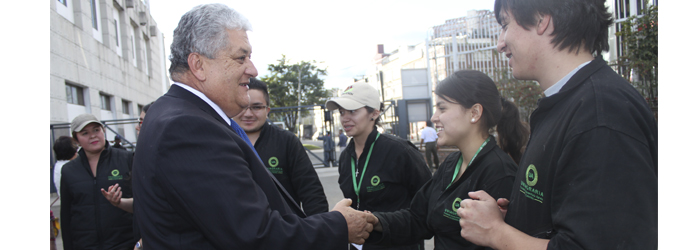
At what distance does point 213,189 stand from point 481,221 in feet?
3.18

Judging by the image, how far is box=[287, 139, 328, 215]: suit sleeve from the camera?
3.21 m

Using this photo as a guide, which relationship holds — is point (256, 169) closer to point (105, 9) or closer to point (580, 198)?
point (580, 198)

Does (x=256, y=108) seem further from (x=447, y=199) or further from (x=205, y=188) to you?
(x=205, y=188)

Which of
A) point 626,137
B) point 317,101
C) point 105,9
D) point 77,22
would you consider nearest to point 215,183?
point 626,137

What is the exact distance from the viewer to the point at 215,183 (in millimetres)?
1428

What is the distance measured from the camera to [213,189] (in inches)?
56.0

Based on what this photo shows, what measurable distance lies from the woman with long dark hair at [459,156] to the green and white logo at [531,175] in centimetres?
68

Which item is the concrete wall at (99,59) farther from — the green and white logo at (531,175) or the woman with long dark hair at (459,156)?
the green and white logo at (531,175)

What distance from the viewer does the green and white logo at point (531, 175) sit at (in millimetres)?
1335

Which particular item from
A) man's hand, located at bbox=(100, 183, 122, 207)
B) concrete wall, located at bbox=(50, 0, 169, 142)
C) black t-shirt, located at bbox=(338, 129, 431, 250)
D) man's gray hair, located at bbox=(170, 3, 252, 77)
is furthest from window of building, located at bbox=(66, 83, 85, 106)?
man's gray hair, located at bbox=(170, 3, 252, 77)

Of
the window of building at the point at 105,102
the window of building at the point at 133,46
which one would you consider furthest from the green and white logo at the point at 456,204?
the window of building at the point at 133,46

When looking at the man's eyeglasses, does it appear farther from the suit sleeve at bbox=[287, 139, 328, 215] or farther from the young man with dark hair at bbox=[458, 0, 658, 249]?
the young man with dark hair at bbox=[458, 0, 658, 249]

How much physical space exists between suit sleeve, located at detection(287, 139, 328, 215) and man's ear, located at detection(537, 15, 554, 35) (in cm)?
219

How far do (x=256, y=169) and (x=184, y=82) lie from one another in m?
0.54
